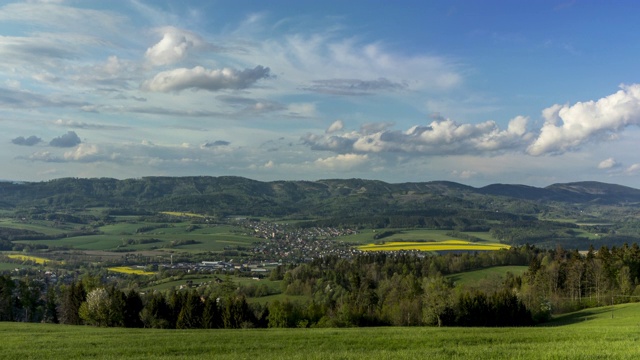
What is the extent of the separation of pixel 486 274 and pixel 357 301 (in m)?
40.4

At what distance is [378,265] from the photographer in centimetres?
11888

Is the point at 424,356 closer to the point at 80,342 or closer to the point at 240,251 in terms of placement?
the point at 80,342

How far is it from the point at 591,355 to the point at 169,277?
376 feet

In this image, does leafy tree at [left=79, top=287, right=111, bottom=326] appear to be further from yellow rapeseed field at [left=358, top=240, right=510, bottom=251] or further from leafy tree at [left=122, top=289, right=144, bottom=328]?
yellow rapeseed field at [left=358, top=240, right=510, bottom=251]

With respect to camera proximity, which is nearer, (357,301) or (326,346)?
(326,346)

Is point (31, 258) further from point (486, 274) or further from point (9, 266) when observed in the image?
point (486, 274)

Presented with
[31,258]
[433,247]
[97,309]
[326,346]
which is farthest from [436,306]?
[31,258]

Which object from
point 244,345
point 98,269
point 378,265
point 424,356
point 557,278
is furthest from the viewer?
point 98,269

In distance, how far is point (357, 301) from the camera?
8625 cm

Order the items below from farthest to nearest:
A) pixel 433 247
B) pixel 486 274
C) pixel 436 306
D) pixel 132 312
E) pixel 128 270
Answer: pixel 433 247, pixel 128 270, pixel 486 274, pixel 436 306, pixel 132 312

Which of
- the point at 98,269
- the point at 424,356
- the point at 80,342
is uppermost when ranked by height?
the point at 424,356

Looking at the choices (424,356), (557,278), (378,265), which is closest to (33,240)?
(378,265)

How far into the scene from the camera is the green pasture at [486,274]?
106 m

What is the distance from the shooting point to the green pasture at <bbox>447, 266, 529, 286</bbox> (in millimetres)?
105600
